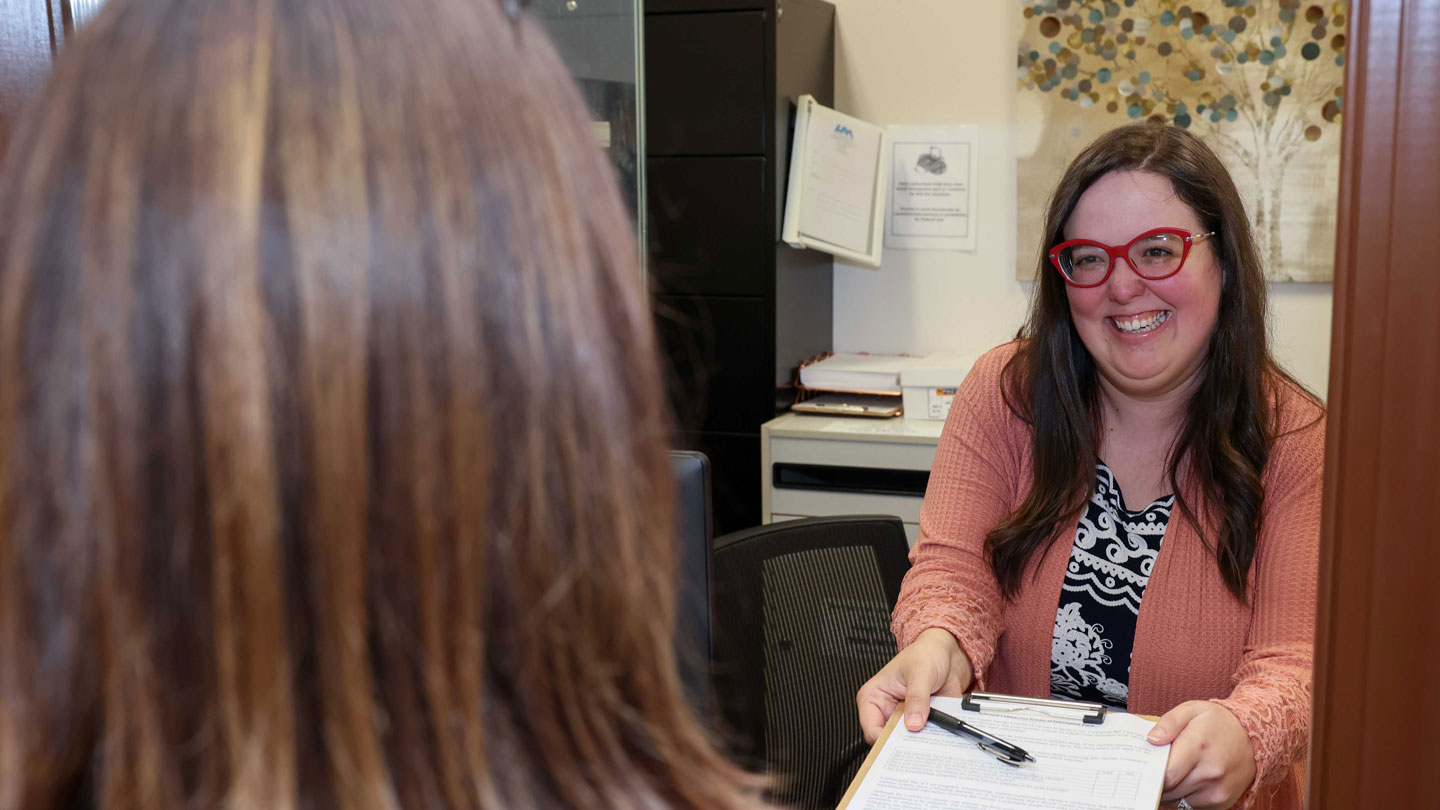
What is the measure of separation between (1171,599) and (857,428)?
4.70 ft

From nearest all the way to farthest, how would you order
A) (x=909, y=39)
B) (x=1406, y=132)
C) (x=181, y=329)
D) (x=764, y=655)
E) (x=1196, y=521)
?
(x=181, y=329), (x=1406, y=132), (x=1196, y=521), (x=764, y=655), (x=909, y=39)

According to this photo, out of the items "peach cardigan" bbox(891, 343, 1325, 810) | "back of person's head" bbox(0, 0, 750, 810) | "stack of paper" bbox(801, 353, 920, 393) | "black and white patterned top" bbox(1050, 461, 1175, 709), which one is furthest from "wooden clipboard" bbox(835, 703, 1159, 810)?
"stack of paper" bbox(801, 353, 920, 393)

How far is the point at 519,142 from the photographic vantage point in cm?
41

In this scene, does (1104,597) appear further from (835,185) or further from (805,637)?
(835,185)

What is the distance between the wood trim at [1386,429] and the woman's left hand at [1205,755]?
0.65 m

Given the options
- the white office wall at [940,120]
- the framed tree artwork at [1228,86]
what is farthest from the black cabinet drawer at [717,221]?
the framed tree artwork at [1228,86]

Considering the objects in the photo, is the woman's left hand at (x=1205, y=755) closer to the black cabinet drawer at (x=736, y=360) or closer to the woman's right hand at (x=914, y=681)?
the woman's right hand at (x=914, y=681)

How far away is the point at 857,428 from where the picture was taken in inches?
114

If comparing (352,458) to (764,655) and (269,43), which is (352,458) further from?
(764,655)

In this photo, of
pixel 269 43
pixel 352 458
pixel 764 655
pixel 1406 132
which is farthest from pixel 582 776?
Answer: pixel 764 655

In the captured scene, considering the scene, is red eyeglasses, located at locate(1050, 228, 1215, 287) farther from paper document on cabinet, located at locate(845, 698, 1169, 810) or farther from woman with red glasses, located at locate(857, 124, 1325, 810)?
paper document on cabinet, located at locate(845, 698, 1169, 810)

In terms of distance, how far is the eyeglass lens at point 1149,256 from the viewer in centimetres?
151

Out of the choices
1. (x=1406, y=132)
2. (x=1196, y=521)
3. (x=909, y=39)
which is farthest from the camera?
(x=909, y=39)

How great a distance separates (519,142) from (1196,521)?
1.31m
